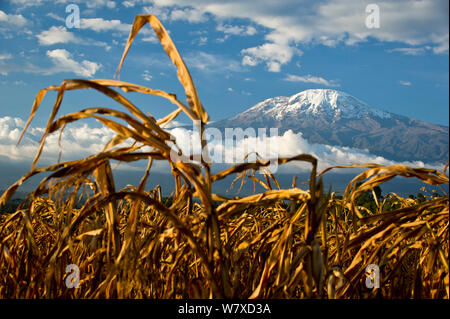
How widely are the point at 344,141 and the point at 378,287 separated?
169 metres

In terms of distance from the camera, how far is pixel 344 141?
6373 inches

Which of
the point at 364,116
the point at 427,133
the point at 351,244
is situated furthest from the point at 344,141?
the point at 351,244

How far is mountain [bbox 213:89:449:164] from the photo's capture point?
144750 mm

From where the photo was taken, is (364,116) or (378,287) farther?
(364,116)

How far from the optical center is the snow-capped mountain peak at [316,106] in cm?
14600

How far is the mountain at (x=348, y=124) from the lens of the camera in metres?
145

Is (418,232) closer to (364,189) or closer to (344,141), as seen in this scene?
(364,189)

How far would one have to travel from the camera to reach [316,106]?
492ft

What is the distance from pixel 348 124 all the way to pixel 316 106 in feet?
67.5

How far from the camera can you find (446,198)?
30.4 inches
